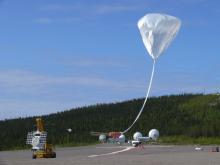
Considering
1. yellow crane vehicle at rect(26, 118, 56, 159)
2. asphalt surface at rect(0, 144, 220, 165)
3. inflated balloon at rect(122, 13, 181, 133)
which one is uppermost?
inflated balloon at rect(122, 13, 181, 133)

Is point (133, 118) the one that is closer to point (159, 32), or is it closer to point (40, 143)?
point (159, 32)

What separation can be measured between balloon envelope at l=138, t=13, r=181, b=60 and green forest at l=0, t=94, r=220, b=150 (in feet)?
189

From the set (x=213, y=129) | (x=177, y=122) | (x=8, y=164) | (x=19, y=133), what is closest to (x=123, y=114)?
(x=177, y=122)

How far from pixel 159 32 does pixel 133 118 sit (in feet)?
304

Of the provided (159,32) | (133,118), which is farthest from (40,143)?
(133,118)

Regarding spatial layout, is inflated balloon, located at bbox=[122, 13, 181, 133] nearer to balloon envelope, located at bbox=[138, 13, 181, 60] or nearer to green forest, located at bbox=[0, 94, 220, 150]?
balloon envelope, located at bbox=[138, 13, 181, 60]

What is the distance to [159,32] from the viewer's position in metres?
40.2

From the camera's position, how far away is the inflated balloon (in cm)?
3984

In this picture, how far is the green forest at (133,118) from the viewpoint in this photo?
4306 inches

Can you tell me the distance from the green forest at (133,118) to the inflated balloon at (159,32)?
189 feet

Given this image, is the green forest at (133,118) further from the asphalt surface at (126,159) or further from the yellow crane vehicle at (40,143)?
the yellow crane vehicle at (40,143)

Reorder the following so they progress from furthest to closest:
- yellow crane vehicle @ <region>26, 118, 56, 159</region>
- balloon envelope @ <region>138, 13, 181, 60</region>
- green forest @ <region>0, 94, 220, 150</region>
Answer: green forest @ <region>0, 94, 220, 150</region>
balloon envelope @ <region>138, 13, 181, 60</region>
yellow crane vehicle @ <region>26, 118, 56, 159</region>

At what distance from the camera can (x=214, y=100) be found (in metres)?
135

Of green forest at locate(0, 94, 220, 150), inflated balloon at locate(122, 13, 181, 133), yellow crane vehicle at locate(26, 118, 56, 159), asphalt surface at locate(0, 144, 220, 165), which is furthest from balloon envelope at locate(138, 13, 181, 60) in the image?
green forest at locate(0, 94, 220, 150)
